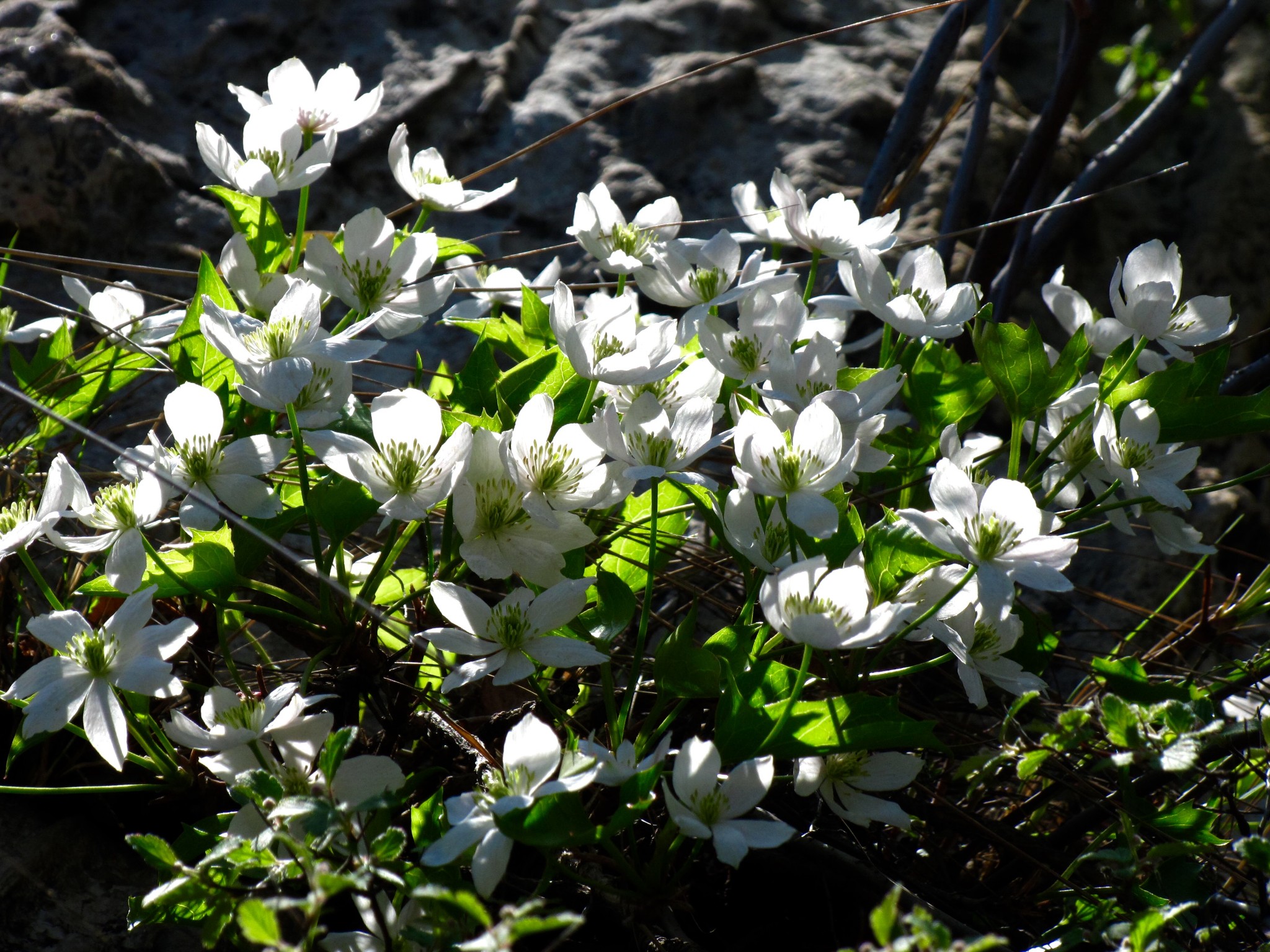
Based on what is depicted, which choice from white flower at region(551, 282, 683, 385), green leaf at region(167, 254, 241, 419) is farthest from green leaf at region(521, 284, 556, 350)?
green leaf at region(167, 254, 241, 419)

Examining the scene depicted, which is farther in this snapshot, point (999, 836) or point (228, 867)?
point (999, 836)

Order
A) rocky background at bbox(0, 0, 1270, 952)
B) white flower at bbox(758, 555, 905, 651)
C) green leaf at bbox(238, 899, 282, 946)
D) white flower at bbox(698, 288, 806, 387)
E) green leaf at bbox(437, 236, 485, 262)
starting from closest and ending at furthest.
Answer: green leaf at bbox(238, 899, 282, 946) → white flower at bbox(758, 555, 905, 651) → white flower at bbox(698, 288, 806, 387) → green leaf at bbox(437, 236, 485, 262) → rocky background at bbox(0, 0, 1270, 952)

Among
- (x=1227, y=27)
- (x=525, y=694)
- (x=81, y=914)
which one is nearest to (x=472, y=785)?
(x=525, y=694)

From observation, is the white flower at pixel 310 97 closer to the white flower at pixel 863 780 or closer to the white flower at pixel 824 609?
the white flower at pixel 824 609

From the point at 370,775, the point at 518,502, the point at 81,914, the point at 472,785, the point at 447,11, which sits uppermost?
the point at 447,11

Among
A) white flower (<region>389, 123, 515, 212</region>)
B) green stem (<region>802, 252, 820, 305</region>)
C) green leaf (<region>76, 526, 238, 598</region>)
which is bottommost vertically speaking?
green leaf (<region>76, 526, 238, 598</region>)

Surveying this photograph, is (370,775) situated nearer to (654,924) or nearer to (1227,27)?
(654,924)

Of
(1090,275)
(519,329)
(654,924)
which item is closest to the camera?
(654,924)

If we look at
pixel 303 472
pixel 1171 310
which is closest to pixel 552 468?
pixel 303 472

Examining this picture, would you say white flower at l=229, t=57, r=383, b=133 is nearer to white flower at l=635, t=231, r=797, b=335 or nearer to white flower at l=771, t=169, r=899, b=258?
white flower at l=635, t=231, r=797, b=335
